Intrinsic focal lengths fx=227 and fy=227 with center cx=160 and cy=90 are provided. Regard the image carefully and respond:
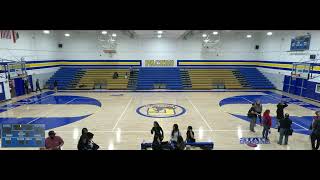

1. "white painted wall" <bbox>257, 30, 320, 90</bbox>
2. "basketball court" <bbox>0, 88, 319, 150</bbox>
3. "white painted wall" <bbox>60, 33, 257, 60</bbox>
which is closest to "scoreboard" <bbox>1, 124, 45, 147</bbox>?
"basketball court" <bbox>0, 88, 319, 150</bbox>

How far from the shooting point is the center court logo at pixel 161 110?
44.3ft

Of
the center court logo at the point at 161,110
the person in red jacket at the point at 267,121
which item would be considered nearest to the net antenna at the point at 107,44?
the center court logo at the point at 161,110

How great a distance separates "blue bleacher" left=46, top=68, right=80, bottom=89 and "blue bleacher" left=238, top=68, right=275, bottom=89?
63.5 ft

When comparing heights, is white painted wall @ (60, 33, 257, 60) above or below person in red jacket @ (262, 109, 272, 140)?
above

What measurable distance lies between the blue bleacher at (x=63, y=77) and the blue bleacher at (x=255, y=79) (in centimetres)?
1936

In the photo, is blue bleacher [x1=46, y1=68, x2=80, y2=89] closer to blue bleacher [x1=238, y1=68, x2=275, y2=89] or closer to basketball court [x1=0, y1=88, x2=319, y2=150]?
basketball court [x1=0, y1=88, x2=319, y2=150]

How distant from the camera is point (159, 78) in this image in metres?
25.1

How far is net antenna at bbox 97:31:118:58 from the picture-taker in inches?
1034

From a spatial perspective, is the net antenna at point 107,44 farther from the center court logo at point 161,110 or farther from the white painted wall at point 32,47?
the center court logo at point 161,110

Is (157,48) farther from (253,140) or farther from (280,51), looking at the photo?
(253,140)

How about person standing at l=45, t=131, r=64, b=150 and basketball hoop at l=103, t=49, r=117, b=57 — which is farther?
basketball hoop at l=103, t=49, r=117, b=57

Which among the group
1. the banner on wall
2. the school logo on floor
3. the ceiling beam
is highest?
the ceiling beam

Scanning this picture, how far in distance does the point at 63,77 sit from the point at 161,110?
15.3 m
